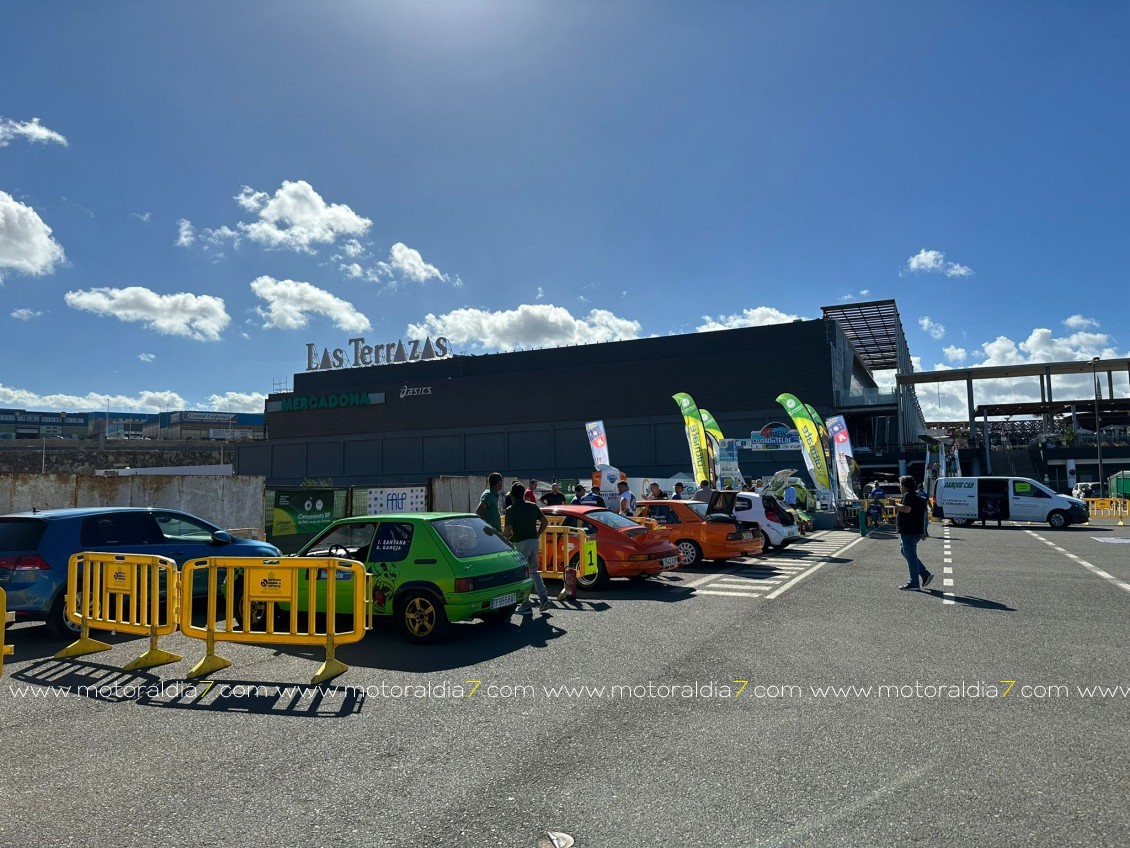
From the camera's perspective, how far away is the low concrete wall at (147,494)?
14.6 metres

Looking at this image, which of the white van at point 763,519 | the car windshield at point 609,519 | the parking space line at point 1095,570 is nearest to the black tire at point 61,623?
the car windshield at point 609,519

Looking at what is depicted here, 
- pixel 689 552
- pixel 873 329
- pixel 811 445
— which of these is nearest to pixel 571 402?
pixel 873 329

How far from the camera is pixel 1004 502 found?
28.4m

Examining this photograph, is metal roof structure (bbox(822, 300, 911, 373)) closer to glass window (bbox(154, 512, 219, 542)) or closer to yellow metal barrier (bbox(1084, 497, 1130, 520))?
yellow metal barrier (bbox(1084, 497, 1130, 520))

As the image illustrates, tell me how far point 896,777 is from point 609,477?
21.3 meters

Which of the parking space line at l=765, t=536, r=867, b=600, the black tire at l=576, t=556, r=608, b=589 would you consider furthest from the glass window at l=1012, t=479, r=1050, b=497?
the black tire at l=576, t=556, r=608, b=589

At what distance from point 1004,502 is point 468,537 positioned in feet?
86.9

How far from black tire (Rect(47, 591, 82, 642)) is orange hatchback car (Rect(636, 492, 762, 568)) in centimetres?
1014

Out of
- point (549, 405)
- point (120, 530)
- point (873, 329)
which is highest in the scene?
point (873, 329)

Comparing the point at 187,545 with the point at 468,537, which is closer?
the point at 468,537

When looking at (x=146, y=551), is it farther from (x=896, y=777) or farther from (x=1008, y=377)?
(x=1008, y=377)

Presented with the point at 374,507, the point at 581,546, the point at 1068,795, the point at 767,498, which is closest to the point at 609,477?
the point at 767,498

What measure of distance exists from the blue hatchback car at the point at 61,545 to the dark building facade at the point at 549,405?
49.9 metres

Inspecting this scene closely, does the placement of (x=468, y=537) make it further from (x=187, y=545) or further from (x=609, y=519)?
(x=609, y=519)
